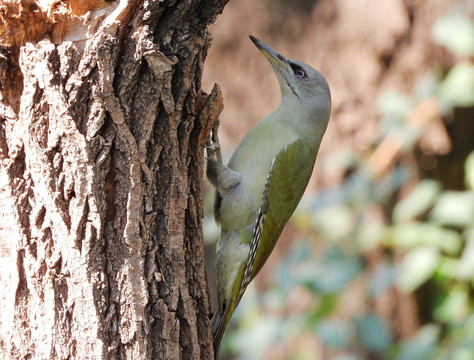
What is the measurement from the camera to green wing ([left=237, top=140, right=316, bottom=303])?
133 inches

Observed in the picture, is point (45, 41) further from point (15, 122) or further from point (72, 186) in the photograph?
point (72, 186)

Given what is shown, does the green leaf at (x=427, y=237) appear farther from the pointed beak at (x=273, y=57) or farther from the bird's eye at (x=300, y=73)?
the pointed beak at (x=273, y=57)

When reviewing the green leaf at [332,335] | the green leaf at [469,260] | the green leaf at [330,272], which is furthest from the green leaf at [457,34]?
the green leaf at [332,335]

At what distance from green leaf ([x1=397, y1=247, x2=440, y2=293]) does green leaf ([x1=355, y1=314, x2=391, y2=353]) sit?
0.32 m

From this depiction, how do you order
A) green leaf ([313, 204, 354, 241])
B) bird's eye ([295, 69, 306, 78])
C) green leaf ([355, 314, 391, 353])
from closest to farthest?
bird's eye ([295, 69, 306, 78]), green leaf ([355, 314, 391, 353]), green leaf ([313, 204, 354, 241])

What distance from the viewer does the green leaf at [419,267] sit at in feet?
13.4

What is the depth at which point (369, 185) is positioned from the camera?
441 cm

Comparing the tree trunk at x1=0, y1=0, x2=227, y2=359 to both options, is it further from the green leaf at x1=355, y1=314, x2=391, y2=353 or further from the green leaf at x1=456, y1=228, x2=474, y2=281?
the green leaf at x1=456, y1=228, x2=474, y2=281

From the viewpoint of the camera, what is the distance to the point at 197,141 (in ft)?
8.11

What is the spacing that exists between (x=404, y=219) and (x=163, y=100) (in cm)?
255

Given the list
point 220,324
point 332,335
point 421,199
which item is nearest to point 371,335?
point 332,335

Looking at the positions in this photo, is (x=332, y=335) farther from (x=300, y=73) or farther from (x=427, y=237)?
(x=300, y=73)

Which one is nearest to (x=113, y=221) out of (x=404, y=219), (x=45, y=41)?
(x=45, y=41)

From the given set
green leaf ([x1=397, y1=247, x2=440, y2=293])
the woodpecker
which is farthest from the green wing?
green leaf ([x1=397, y1=247, x2=440, y2=293])
